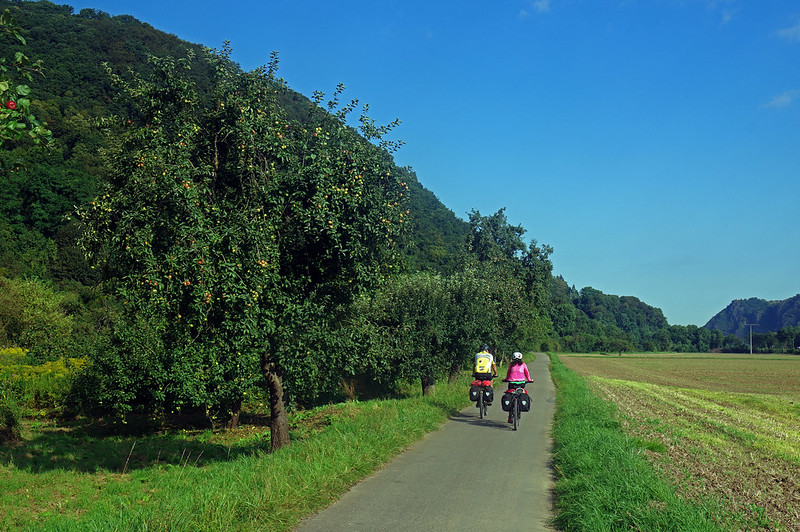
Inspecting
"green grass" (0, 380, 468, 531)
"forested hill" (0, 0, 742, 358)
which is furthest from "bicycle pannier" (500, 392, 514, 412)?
"forested hill" (0, 0, 742, 358)

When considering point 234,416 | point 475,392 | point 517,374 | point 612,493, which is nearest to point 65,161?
point 234,416

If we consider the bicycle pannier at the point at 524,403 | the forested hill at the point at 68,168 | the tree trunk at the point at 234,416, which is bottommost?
the tree trunk at the point at 234,416

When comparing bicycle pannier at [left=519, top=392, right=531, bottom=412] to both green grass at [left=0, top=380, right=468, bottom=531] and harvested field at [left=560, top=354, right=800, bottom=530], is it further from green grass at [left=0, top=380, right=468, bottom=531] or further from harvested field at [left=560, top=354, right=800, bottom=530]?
harvested field at [left=560, top=354, right=800, bottom=530]

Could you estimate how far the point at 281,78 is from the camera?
11695 mm

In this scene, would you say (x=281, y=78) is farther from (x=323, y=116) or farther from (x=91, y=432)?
(x=91, y=432)

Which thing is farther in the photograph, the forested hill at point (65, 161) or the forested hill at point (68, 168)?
the forested hill at point (65, 161)

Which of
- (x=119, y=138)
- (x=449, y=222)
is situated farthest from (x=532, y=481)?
(x=449, y=222)

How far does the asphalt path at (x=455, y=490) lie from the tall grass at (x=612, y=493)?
1.03 feet

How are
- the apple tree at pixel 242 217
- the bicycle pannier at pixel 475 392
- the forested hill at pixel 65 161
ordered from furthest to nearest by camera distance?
the forested hill at pixel 65 161 → the bicycle pannier at pixel 475 392 → the apple tree at pixel 242 217

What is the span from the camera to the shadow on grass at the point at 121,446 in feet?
53.1

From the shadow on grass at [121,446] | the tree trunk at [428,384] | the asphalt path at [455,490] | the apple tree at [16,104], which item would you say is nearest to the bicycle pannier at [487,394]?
the asphalt path at [455,490]

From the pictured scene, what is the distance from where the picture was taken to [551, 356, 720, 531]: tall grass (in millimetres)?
6348

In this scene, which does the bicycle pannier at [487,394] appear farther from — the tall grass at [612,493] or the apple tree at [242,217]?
the apple tree at [242,217]

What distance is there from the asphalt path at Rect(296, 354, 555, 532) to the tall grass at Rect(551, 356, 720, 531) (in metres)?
0.32
